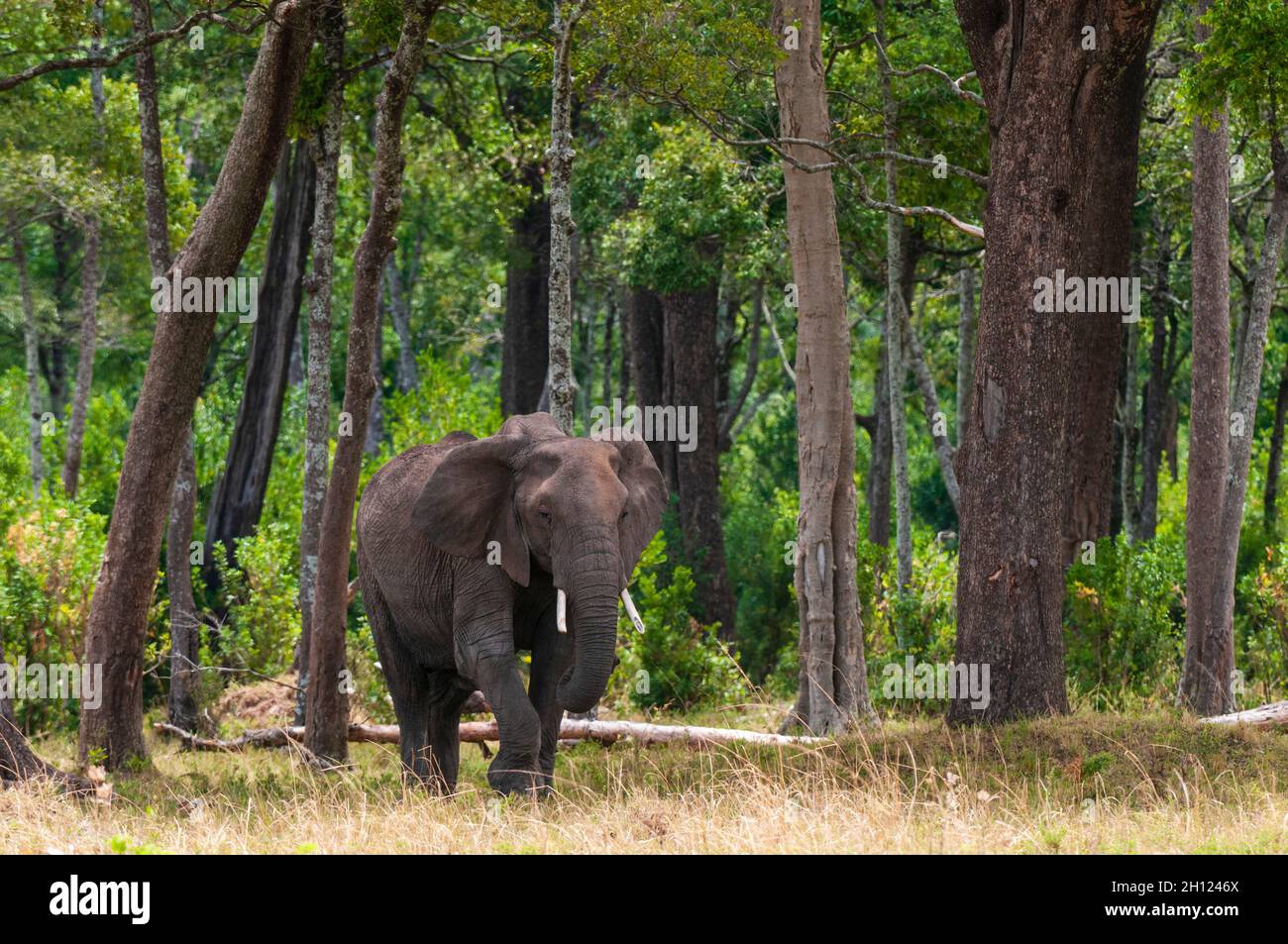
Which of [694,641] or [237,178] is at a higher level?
[237,178]

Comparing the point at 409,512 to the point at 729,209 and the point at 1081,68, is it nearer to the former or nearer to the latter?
the point at 1081,68

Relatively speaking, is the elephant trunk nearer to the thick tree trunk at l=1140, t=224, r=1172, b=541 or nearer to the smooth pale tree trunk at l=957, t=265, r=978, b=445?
the smooth pale tree trunk at l=957, t=265, r=978, b=445

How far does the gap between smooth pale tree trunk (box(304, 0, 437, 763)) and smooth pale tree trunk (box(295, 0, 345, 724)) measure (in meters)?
1.15

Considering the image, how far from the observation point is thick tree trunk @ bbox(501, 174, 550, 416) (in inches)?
1145

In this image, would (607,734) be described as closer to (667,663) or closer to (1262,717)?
(667,663)

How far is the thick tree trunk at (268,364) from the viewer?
24.8m

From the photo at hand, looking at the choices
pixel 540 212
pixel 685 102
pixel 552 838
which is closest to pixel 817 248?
pixel 685 102

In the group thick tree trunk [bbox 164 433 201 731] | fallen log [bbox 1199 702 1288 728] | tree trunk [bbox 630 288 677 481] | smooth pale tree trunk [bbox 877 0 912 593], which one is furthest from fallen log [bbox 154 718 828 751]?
tree trunk [bbox 630 288 677 481]

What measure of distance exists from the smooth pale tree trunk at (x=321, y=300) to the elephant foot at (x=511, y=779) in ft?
17.9

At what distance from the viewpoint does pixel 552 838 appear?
927 centimetres

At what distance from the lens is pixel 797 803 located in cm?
985

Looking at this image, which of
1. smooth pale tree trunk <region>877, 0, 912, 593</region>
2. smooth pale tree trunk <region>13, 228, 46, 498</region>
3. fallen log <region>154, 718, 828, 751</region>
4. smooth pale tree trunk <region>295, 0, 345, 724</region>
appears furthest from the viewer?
smooth pale tree trunk <region>13, 228, 46, 498</region>

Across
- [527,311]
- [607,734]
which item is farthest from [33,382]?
[607,734]

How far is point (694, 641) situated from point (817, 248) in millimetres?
6386
